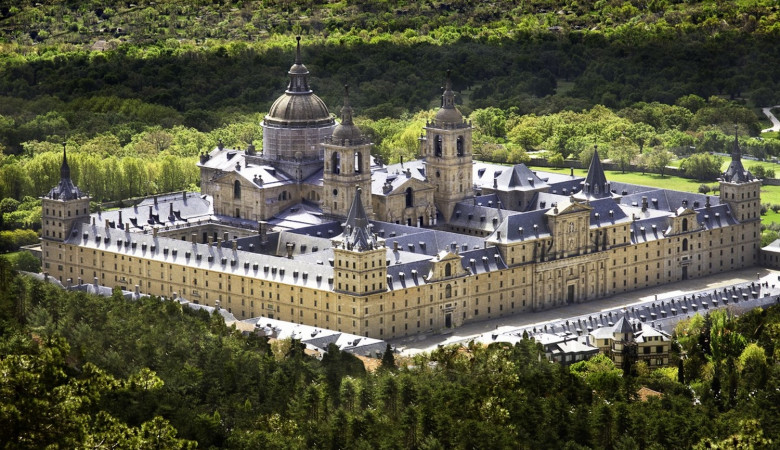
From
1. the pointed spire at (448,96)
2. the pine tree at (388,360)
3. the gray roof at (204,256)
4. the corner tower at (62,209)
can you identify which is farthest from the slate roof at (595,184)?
the pine tree at (388,360)

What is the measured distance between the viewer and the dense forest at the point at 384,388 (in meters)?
124

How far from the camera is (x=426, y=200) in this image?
18500 cm

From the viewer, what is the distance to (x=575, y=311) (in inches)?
6757

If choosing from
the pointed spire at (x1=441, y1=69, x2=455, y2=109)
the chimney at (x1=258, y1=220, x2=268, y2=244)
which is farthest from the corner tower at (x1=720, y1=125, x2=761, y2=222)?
the chimney at (x1=258, y1=220, x2=268, y2=244)

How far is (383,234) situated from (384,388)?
44.4 m

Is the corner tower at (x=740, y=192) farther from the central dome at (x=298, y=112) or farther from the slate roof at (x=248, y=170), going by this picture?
the slate roof at (x=248, y=170)

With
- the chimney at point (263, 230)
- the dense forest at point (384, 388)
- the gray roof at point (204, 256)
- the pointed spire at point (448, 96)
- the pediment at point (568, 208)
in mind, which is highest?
the pointed spire at point (448, 96)

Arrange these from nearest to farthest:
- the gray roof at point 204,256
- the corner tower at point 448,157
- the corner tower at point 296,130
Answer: the gray roof at point 204,256 < the corner tower at point 448,157 < the corner tower at point 296,130

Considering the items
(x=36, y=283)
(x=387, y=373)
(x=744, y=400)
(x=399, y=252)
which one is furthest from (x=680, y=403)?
(x=36, y=283)

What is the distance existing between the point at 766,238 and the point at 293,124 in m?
49.8

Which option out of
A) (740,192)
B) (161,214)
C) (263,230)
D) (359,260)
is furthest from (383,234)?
(740,192)

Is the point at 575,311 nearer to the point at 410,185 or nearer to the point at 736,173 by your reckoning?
the point at 410,185

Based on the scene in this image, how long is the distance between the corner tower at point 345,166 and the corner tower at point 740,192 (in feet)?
122

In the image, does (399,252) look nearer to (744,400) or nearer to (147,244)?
(147,244)
